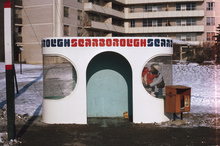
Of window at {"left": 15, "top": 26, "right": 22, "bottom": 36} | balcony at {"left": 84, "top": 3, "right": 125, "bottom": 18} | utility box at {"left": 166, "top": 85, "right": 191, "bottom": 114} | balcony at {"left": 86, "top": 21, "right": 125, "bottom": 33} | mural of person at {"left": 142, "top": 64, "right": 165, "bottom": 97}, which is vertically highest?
balcony at {"left": 84, "top": 3, "right": 125, "bottom": 18}

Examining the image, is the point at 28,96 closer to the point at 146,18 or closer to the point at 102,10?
the point at 102,10

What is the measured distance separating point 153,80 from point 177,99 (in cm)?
140

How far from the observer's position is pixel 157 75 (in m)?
13.2

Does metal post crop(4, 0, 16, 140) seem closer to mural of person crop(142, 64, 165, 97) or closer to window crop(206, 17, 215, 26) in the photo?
mural of person crop(142, 64, 165, 97)

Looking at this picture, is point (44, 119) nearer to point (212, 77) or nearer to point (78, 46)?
point (78, 46)

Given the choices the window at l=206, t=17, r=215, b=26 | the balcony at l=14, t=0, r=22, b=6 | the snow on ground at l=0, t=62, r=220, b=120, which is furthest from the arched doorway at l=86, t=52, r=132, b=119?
the window at l=206, t=17, r=215, b=26

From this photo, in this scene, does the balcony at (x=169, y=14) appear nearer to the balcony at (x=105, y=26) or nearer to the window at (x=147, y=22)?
the window at (x=147, y=22)

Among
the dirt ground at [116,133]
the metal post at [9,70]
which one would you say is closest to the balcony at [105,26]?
the dirt ground at [116,133]

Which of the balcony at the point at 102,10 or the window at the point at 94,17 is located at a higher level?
the balcony at the point at 102,10

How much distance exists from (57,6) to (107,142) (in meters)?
40.8

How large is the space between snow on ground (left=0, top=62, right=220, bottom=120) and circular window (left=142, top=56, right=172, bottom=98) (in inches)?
125

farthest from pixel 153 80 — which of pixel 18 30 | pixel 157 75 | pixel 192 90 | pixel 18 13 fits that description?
pixel 18 13

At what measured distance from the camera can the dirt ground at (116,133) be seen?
9523mm

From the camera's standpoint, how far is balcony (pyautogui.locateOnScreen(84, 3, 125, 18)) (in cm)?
5284
